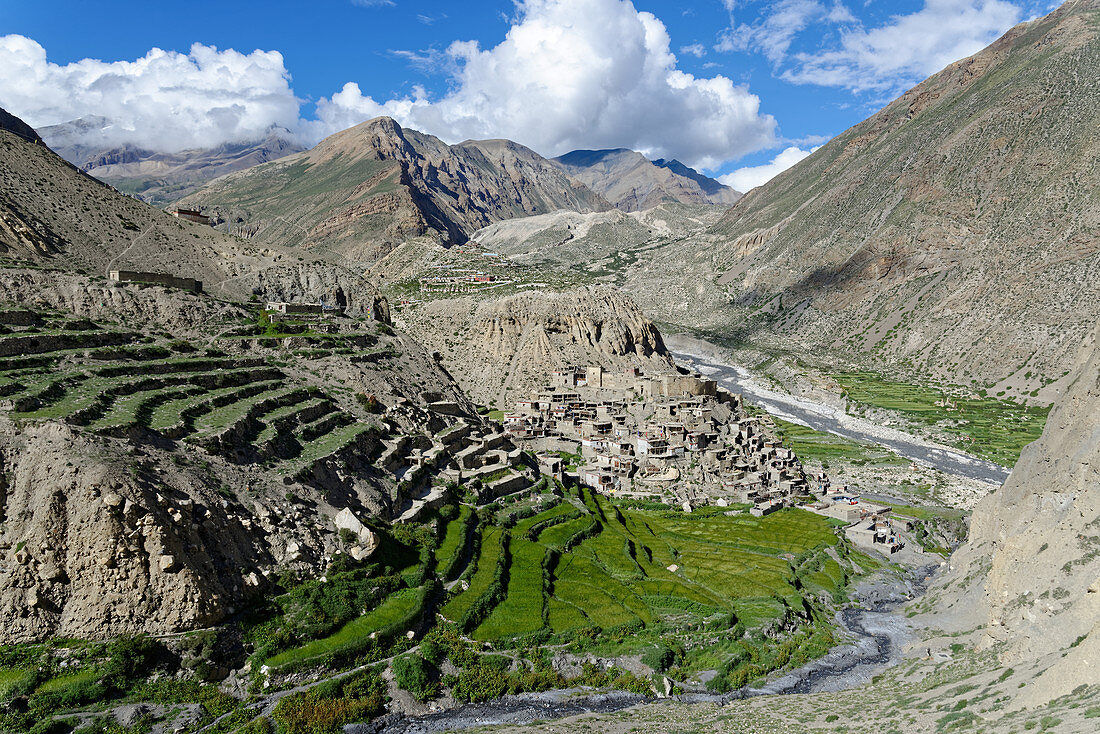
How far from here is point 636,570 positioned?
40969 millimetres

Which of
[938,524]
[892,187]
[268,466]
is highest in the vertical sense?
[892,187]

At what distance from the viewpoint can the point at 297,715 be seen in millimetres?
24406

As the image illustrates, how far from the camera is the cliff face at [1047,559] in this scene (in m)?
23.2

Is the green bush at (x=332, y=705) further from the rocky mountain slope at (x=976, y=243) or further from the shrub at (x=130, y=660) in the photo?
the rocky mountain slope at (x=976, y=243)

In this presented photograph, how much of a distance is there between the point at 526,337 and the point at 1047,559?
69613mm

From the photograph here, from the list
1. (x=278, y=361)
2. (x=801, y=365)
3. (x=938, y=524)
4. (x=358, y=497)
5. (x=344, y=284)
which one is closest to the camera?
(x=358, y=497)

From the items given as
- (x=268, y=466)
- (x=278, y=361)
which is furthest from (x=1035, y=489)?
(x=278, y=361)

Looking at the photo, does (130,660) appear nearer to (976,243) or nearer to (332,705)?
(332,705)

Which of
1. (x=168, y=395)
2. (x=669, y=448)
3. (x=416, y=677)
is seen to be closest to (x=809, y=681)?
(x=416, y=677)

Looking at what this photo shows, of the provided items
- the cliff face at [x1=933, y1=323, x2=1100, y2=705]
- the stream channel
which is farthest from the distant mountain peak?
the cliff face at [x1=933, y1=323, x2=1100, y2=705]

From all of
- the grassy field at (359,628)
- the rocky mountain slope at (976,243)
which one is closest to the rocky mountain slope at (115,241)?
the grassy field at (359,628)

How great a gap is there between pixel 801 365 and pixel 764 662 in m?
107

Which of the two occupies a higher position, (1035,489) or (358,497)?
(358,497)

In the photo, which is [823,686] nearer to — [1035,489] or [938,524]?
[1035,489]
